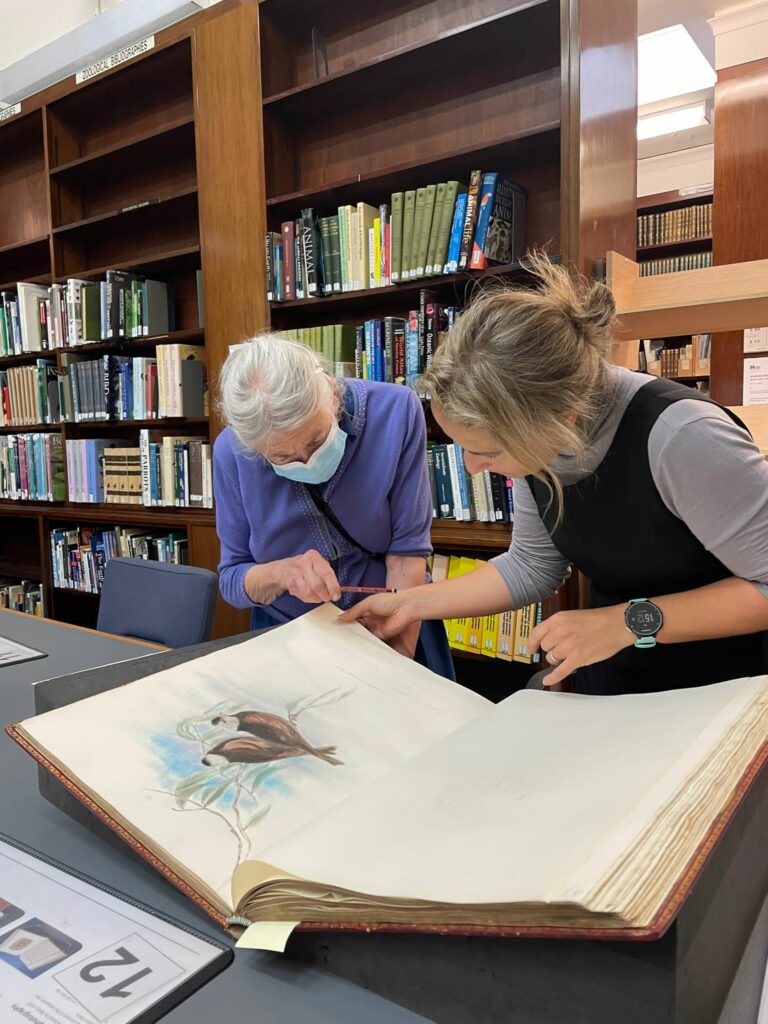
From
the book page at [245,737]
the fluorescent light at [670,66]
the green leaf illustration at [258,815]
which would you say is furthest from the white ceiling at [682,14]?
the green leaf illustration at [258,815]

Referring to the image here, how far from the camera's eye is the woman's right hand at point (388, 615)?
1.06 metres

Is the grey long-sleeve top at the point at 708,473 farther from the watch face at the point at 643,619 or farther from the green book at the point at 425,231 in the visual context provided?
the green book at the point at 425,231

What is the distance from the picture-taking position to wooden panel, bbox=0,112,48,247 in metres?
3.98

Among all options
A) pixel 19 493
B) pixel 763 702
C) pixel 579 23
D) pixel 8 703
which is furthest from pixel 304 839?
pixel 19 493

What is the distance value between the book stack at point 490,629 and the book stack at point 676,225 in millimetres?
3373

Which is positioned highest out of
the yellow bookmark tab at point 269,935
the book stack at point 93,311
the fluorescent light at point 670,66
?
the fluorescent light at point 670,66

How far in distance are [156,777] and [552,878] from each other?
38cm

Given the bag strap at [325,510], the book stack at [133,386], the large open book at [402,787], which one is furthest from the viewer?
the book stack at [133,386]

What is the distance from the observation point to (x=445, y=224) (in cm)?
238

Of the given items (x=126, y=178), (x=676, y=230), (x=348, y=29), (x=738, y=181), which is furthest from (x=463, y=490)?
(x=676, y=230)

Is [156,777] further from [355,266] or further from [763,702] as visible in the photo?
[355,266]

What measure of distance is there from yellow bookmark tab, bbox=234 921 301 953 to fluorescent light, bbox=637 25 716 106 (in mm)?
4245

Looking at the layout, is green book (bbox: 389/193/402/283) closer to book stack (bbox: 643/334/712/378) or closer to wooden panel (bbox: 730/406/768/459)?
wooden panel (bbox: 730/406/768/459)

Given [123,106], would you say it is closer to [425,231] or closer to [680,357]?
[425,231]
